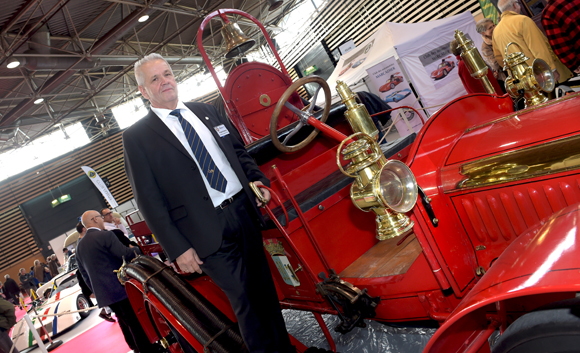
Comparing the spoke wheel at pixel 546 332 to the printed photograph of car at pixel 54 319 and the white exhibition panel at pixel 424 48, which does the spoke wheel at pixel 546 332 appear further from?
the white exhibition panel at pixel 424 48

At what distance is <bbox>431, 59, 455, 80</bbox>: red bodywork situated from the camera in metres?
7.77

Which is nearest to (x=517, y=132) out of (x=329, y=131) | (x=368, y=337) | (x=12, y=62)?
(x=329, y=131)

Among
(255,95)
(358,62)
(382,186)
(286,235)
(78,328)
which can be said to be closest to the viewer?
(382,186)

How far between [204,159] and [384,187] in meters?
0.95

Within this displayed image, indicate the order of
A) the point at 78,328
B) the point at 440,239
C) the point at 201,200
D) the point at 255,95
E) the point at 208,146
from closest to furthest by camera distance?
1. the point at 440,239
2. the point at 201,200
3. the point at 208,146
4. the point at 255,95
5. the point at 78,328

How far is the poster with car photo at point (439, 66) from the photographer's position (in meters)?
7.77

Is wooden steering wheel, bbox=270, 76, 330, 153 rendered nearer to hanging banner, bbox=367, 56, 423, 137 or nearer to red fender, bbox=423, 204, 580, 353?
red fender, bbox=423, 204, 580, 353

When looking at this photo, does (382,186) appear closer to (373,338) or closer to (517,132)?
(517,132)

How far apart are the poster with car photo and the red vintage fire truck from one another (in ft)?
Result: 19.3

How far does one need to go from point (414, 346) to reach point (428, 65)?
7.13 m

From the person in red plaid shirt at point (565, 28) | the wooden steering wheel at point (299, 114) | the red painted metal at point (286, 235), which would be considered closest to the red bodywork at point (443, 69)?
the person in red plaid shirt at point (565, 28)

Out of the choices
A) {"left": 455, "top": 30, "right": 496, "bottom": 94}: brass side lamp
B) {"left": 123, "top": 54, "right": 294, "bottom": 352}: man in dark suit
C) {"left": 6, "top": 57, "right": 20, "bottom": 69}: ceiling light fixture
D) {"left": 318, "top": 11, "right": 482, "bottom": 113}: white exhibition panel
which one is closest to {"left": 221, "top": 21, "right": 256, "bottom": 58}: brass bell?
{"left": 123, "top": 54, "right": 294, "bottom": 352}: man in dark suit

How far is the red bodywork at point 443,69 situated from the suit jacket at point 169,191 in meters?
7.43

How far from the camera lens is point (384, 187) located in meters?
1.31
